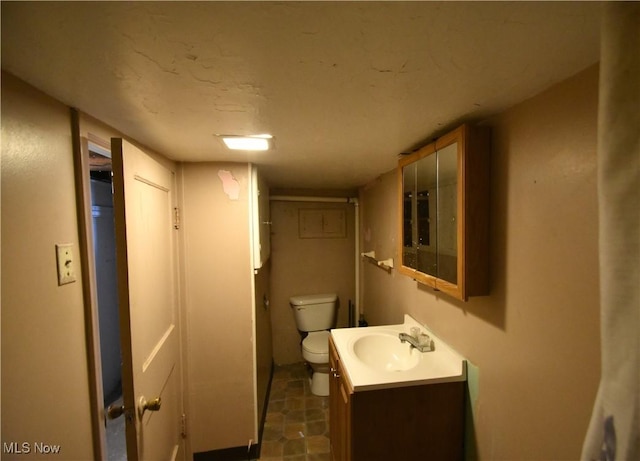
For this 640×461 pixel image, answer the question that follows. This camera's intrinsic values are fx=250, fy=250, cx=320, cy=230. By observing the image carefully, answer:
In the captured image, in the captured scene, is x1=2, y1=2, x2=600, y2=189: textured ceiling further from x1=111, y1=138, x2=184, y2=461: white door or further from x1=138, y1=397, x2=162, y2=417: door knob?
x1=138, y1=397, x2=162, y2=417: door knob

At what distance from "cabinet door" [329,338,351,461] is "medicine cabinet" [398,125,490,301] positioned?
0.63m

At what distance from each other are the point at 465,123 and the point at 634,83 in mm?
593

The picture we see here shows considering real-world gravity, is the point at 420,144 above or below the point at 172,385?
above

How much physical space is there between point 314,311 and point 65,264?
2.04m

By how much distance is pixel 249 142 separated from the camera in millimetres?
1160

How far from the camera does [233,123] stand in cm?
94

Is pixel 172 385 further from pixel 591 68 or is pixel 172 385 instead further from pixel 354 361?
pixel 591 68

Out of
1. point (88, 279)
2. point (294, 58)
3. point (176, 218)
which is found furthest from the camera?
point (176, 218)

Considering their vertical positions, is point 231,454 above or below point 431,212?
below

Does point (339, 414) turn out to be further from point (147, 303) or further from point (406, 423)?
point (147, 303)

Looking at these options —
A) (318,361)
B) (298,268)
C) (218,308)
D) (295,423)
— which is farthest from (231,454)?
(298,268)

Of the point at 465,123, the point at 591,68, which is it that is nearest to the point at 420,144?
the point at 465,123


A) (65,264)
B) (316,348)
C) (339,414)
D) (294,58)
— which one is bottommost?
(316,348)

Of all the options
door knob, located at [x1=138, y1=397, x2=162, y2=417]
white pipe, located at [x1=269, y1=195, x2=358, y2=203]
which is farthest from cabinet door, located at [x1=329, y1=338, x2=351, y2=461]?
white pipe, located at [x1=269, y1=195, x2=358, y2=203]
